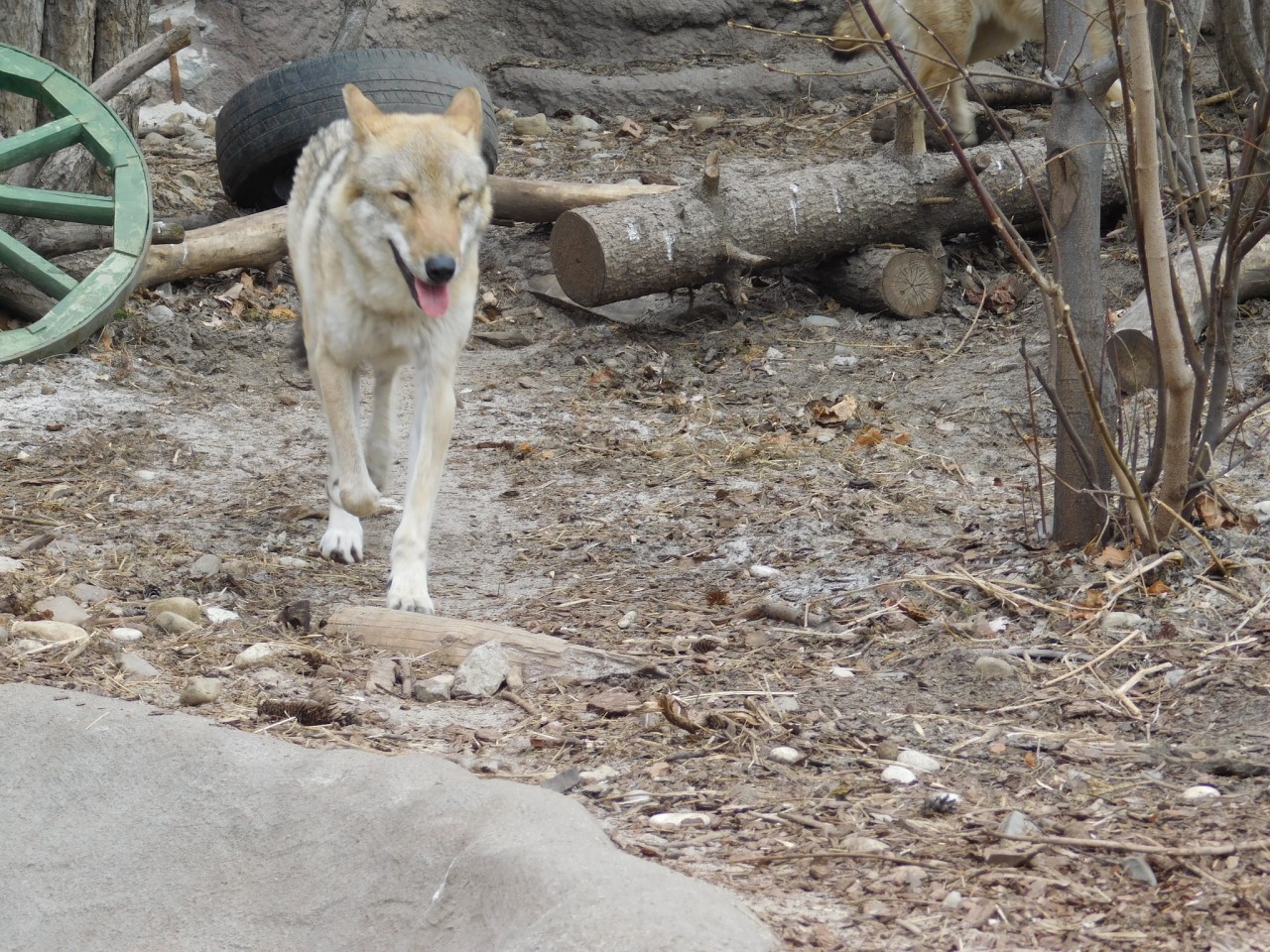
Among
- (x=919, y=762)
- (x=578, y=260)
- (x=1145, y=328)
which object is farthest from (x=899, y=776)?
(x=578, y=260)

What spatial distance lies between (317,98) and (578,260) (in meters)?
1.80

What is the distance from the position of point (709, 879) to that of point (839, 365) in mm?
5122

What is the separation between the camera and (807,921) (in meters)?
2.64

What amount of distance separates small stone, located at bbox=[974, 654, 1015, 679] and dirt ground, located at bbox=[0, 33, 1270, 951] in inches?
1.0

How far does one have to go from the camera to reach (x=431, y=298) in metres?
4.78

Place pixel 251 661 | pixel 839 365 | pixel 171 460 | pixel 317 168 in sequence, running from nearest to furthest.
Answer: pixel 251 661 → pixel 317 168 → pixel 171 460 → pixel 839 365

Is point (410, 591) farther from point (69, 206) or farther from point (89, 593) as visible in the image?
point (69, 206)

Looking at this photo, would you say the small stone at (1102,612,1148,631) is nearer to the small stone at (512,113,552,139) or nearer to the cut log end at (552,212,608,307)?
the cut log end at (552,212,608,307)

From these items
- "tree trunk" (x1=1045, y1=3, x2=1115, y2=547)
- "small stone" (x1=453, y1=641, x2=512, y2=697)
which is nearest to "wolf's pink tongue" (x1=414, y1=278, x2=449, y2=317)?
"small stone" (x1=453, y1=641, x2=512, y2=697)

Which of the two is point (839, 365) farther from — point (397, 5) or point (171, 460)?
point (397, 5)

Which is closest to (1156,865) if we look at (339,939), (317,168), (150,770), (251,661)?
(339,939)

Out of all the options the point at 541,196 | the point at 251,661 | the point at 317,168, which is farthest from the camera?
the point at 541,196

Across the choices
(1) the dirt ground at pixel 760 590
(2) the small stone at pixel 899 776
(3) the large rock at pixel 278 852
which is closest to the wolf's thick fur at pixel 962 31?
(1) the dirt ground at pixel 760 590

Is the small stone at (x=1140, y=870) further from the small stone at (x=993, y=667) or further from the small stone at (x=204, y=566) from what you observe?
the small stone at (x=204, y=566)
